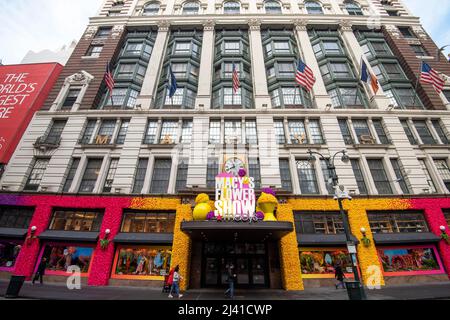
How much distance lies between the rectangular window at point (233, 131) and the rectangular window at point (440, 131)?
68.4 feet

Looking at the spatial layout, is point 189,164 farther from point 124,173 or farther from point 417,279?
point 417,279

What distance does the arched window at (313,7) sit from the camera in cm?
3384

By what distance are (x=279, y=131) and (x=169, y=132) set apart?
11.7 metres

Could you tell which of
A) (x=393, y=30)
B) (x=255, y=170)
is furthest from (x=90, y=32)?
(x=393, y=30)

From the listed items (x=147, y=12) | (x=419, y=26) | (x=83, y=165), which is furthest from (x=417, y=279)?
(x=147, y=12)

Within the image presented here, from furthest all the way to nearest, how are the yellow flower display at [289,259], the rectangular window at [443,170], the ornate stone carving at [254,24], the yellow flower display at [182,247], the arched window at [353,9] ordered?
the arched window at [353,9] → the ornate stone carving at [254,24] → the rectangular window at [443,170] → the yellow flower display at [182,247] → the yellow flower display at [289,259]

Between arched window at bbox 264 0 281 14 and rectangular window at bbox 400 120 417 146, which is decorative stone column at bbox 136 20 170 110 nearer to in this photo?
arched window at bbox 264 0 281 14

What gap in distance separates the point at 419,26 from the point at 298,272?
39.1 m

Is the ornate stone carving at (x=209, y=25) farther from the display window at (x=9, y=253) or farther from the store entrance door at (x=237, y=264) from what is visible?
the display window at (x=9, y=253)

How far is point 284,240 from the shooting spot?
1678 cm

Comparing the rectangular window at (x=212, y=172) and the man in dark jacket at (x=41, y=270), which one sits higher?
the rectangular window at (x=212, y=172)

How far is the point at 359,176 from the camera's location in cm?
1994

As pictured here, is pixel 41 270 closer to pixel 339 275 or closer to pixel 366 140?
pixel 339 275

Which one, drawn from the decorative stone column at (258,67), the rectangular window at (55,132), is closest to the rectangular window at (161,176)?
the rectangular window at (55,132)
